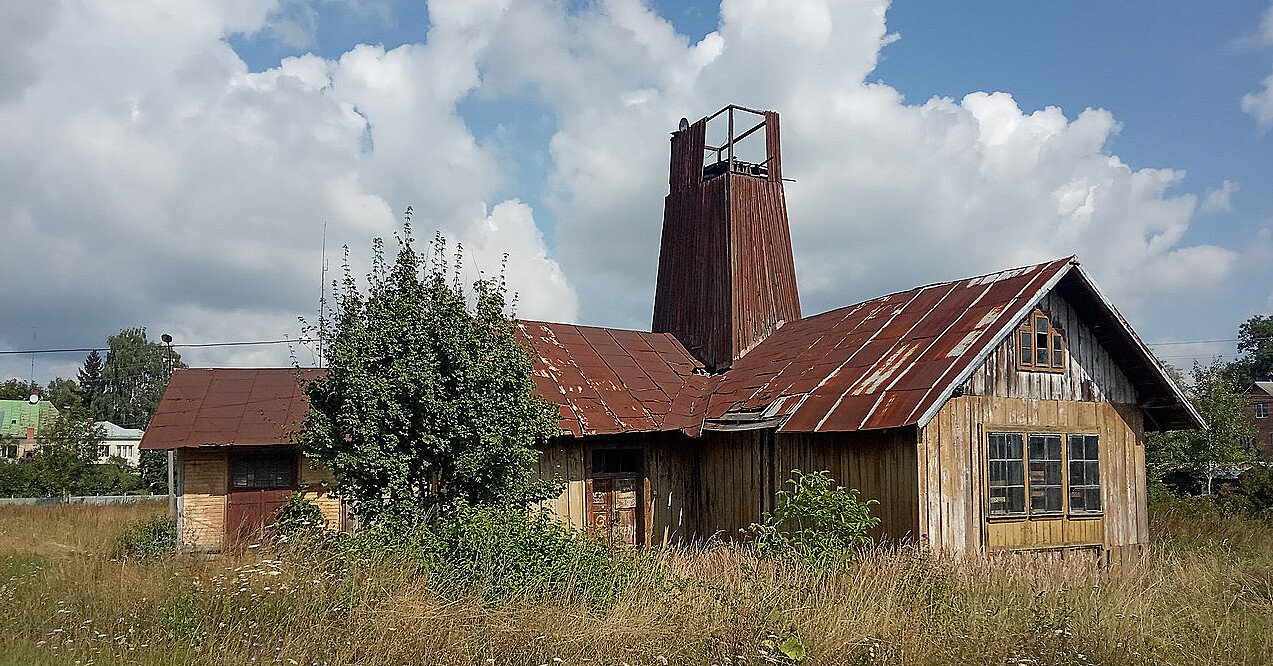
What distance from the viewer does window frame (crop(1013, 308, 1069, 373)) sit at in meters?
14.4

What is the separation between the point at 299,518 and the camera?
426 inches

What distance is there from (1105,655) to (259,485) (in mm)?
16010

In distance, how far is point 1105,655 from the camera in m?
8.34

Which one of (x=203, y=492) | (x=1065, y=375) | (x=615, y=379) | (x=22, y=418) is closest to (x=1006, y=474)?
(x=1065, y=375)

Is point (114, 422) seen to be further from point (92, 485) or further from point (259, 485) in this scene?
point (259, 485)

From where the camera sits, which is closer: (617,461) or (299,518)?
(299,518)

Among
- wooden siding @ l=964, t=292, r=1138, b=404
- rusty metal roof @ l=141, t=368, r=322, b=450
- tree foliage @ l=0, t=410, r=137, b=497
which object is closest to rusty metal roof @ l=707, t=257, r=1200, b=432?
wooden siding @ l=964, t=292, r=1138, b=404

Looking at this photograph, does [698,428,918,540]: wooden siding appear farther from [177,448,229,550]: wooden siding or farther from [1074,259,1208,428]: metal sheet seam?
[177,448,229,550]: wooden siding

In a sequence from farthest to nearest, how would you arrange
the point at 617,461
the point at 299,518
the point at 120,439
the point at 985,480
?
the point at 120,439 → the point at 617,461 → the point at 985,480 → the point at 299,518

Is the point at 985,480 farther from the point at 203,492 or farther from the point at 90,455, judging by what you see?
the point at 90,455

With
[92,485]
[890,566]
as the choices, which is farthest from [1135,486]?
[92,485]

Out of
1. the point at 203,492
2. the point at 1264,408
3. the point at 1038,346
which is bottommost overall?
the point at 203,492

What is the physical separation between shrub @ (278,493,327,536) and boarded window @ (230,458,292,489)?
918cm

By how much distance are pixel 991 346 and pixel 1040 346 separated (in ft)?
5.32
